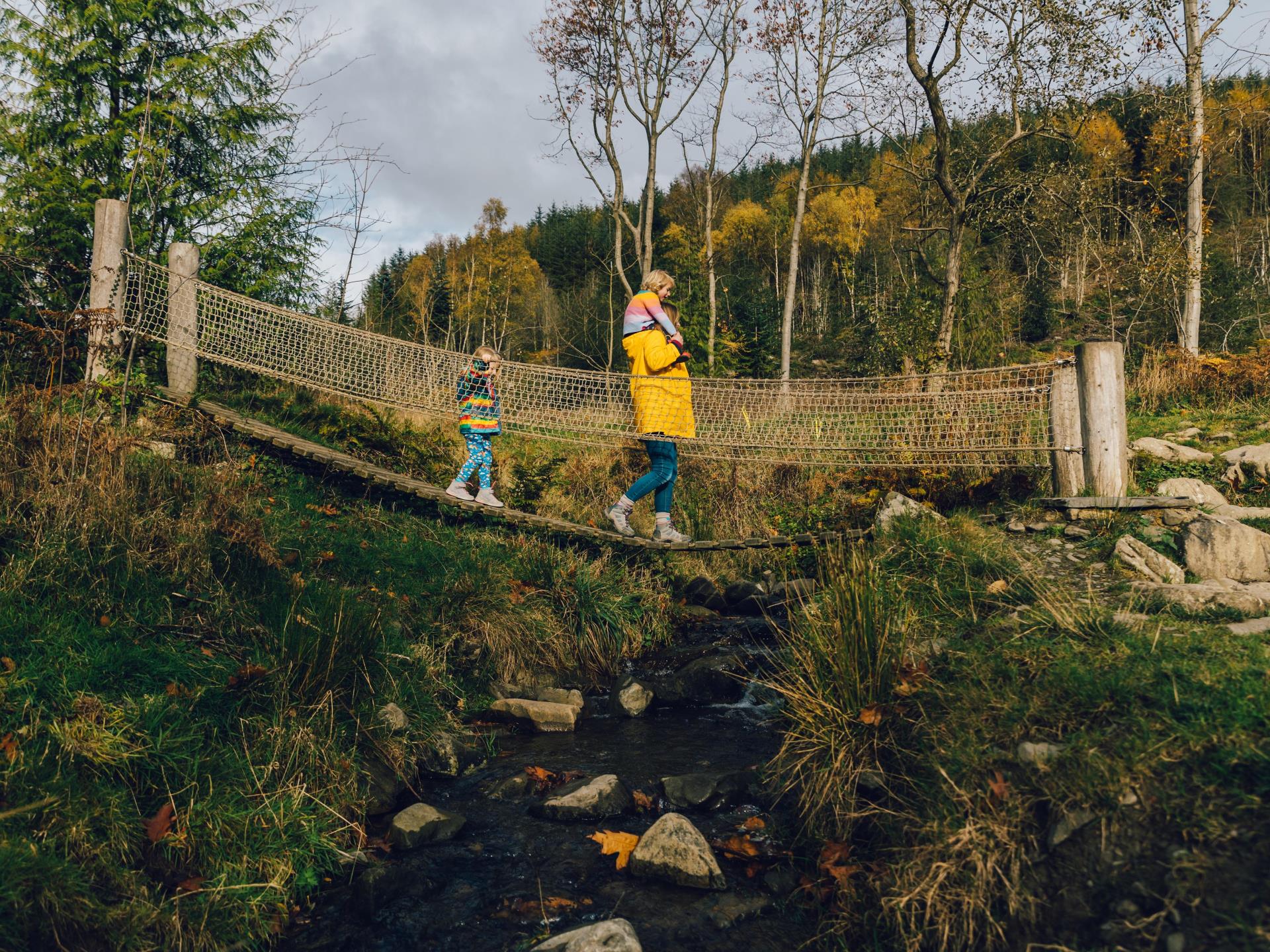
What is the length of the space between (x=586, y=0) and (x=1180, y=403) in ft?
48.3

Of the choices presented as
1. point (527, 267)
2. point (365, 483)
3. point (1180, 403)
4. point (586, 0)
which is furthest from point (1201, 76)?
point (527, 267)

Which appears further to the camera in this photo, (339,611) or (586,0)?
(586,0)

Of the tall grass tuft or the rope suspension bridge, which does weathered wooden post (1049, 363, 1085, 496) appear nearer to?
the rope suspension bridge

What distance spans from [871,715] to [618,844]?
1.24 meters

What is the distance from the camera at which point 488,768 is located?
4.34m

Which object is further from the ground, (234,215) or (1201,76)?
(1201,76)

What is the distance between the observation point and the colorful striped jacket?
6461 millimetres

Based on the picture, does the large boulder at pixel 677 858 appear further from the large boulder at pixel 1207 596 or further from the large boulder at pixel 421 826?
the large boulder at pixel 1207 596

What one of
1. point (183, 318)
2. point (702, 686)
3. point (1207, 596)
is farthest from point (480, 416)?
point (1207, 596)

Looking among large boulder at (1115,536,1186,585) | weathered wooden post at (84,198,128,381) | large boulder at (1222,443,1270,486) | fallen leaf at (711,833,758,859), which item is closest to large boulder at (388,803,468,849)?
fallen leaf at (711,833,758,859)

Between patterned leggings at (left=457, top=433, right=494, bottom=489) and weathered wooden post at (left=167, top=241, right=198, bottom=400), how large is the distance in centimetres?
230

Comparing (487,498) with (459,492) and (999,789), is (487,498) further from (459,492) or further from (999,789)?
(999,789)

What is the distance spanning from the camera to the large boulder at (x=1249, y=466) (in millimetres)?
5844

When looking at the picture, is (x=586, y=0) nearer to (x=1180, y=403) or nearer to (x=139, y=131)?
(x=139, y=131)
